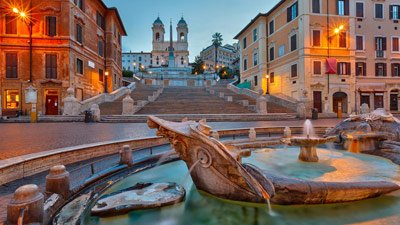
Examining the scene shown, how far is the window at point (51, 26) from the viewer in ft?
86.3

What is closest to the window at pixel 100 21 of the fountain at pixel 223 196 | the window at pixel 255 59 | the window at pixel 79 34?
the window at pixel 79 34

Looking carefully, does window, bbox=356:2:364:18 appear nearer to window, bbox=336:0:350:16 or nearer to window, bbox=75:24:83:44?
window, bbox=336:0:350:16

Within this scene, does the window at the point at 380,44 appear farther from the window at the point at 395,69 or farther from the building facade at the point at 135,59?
the building facade at the point at 135,59

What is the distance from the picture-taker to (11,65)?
2534cm

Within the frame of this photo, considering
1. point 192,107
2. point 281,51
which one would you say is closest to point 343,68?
point 281,51

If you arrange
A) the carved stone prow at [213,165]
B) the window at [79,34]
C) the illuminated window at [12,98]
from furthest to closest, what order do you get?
the window at [79,34] → the illuminated window at [12,98] → the carved stone prow at [213,165]

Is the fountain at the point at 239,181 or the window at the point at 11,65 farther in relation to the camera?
the window at the point at 11,65

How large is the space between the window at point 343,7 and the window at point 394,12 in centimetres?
685

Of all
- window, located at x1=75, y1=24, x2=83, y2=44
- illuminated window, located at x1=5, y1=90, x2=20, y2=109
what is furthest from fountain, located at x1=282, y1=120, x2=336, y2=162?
window, located at x1=75, y1=24, x2=83, y2=44

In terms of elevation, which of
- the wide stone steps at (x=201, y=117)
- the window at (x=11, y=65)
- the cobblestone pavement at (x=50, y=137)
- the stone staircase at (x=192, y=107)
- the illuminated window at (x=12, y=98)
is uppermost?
the window at (x=11, y=65)

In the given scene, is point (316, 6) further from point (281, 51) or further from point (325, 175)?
point (325, 175)

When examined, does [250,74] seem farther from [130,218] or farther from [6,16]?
[130,218]

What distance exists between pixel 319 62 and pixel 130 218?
31711 mm

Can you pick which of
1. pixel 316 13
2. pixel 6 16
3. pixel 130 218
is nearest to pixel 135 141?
pixel 130 218
